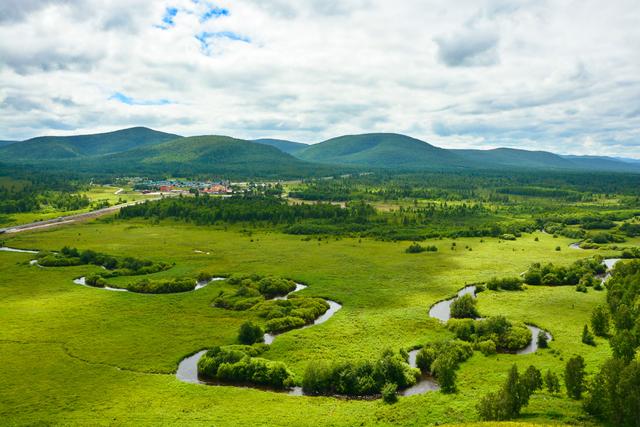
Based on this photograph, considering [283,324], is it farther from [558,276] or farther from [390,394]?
[558,276]

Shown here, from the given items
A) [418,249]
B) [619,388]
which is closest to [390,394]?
[619,388]

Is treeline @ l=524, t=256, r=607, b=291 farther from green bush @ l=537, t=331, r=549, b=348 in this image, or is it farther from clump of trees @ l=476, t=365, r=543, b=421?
clump of trees @ l=476, t=365, r=543, b=421

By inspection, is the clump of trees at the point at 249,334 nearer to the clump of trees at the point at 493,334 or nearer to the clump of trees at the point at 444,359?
the clump of trees at the point at 444,359

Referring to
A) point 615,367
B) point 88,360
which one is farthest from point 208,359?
point 615,367

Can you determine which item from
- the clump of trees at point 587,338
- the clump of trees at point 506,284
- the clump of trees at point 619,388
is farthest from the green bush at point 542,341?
the clump of trees at point 506,284

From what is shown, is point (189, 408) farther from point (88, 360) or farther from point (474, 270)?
point (474, 270)

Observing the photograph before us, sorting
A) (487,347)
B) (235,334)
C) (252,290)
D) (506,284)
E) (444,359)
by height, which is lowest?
(235,334)
